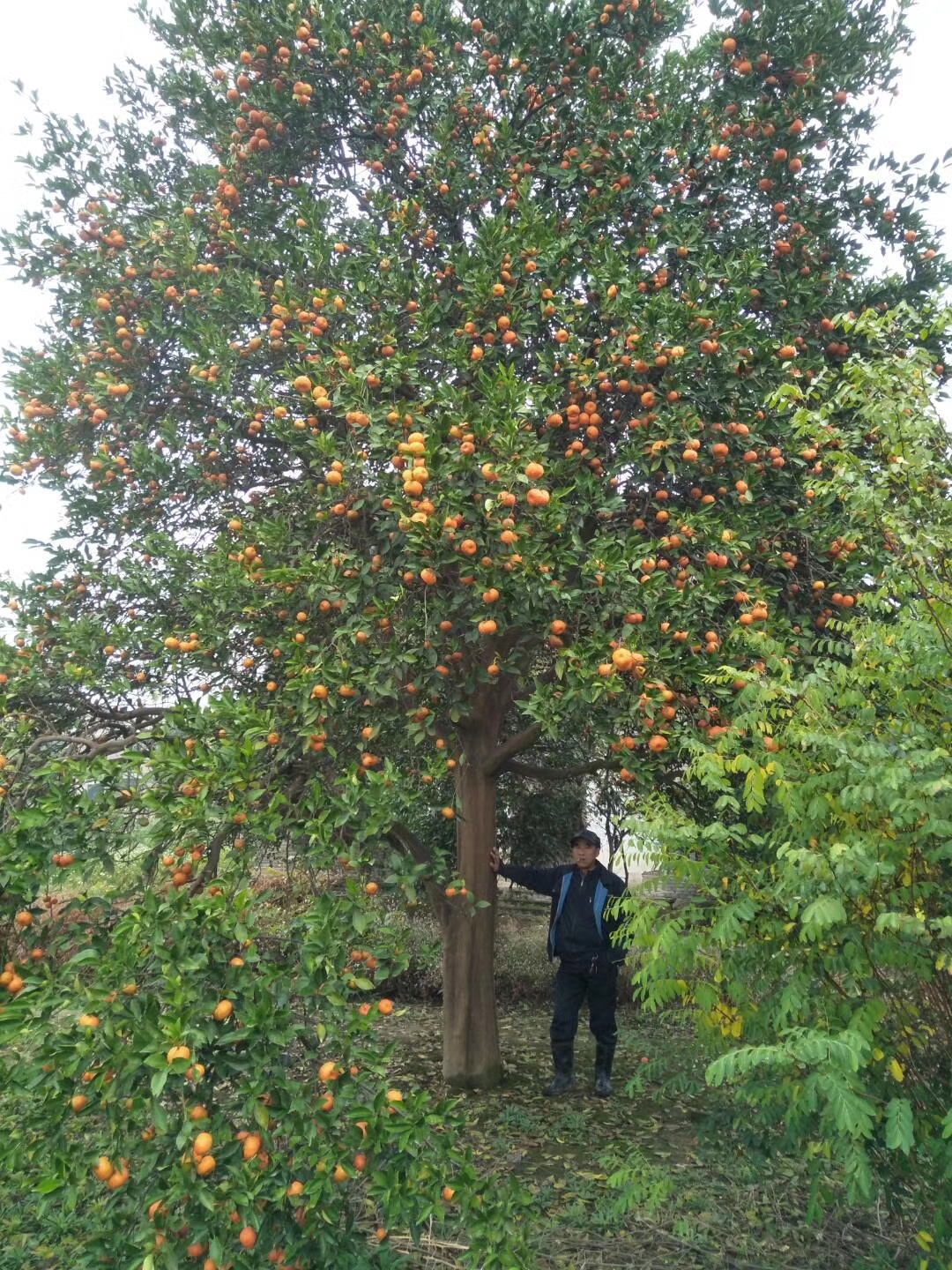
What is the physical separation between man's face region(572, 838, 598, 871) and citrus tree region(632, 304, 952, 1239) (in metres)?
3.14

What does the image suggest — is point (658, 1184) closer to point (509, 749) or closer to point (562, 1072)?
point (562, 1072)

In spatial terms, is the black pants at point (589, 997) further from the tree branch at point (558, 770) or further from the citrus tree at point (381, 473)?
the tree branch at point (558, 770)

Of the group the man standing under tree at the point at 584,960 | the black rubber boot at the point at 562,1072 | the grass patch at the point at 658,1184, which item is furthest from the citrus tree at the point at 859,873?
the black rubber boot at the point at 562,1072

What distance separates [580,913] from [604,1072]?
1220 mm

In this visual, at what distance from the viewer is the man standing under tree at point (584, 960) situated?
6.19 metres

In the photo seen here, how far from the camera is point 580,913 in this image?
6.26m

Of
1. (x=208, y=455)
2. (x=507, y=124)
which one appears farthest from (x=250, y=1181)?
(x=507, y=124)

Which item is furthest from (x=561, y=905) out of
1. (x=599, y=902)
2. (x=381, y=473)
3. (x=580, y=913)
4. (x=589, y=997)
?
(x=381, y=473)

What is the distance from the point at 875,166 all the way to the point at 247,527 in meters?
4.79

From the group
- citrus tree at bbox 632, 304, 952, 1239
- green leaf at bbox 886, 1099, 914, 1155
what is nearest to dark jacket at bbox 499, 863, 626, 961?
citrus tree at bbox 632, 304, 952, 1239

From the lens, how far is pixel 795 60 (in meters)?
5.40

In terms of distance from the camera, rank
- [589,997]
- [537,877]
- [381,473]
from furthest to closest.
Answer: [537,877]
[589,997]
[381,473]

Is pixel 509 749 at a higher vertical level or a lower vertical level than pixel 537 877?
higher

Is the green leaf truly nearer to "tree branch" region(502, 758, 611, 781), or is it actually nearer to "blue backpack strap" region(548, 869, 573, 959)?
"tree branch" region(502, 758, 611, 781)
